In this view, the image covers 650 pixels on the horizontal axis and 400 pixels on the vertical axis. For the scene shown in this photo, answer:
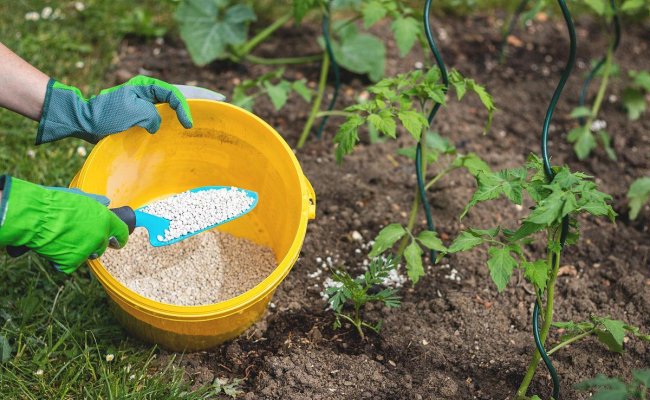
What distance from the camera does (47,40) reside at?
2.92 metres

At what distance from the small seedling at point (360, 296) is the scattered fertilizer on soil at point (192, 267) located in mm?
263

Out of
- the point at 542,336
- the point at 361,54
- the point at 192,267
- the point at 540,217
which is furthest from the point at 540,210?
the point at 361,54

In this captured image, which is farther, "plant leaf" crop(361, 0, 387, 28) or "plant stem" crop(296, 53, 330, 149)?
"plant stem" crop(296, 53, 330, 149)

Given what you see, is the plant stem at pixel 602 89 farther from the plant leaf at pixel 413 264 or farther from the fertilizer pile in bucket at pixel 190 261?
the fertilizer pile in bucket at pixel 190 261

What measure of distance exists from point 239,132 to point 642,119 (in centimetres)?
174

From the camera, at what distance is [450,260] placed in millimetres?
2309

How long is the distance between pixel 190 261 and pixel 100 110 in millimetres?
543

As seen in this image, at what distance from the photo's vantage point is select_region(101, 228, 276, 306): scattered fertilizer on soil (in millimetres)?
2107

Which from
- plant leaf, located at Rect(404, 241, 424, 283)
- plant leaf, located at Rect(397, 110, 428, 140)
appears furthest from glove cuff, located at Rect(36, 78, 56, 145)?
plant leaf, located at Rect(404, 241, 424, 283)

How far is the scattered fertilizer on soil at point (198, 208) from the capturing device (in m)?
2.06

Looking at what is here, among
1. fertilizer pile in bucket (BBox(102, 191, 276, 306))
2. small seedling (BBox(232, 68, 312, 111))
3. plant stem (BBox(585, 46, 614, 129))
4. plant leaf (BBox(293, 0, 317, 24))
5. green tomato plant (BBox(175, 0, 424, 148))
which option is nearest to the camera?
fertilizer pile in bucket (BBox(102, 191, 276, 306))

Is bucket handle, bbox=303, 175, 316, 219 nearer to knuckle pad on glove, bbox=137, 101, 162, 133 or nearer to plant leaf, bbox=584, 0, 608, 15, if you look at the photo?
knuckle pad on glove, bbox=137, 101, 162, 133

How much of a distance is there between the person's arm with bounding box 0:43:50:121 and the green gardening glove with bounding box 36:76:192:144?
0.10ft

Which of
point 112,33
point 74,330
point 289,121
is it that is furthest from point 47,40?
point 74,330
